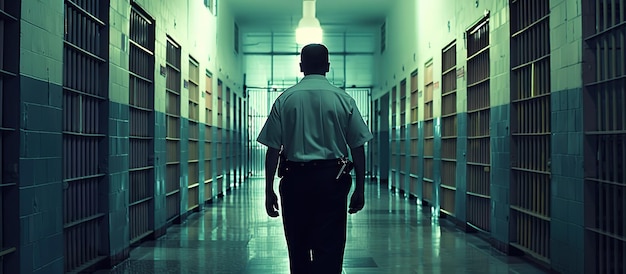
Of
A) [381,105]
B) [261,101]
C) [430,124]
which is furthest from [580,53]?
[261,101]

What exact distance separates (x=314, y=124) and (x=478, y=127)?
575cm

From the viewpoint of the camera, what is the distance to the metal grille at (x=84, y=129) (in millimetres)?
5738

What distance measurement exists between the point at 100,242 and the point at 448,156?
6.51 metres

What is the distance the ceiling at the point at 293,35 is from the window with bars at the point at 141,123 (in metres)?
7.46

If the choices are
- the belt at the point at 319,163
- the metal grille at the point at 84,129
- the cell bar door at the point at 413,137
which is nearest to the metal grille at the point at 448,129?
the cell bar door at the point at 413,137

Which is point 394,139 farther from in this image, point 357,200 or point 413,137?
point 357,200

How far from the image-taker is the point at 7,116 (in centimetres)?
439

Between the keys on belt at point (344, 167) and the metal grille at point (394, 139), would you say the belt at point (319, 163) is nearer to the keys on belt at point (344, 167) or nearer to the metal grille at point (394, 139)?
the keys on belt at point (344, 167)

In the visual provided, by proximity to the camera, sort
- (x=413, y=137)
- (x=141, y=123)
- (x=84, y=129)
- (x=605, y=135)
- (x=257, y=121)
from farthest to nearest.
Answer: (x=257, y=121), (x=413, y=137), (x=141, y=123), (x=84, y=129), (x=605, y=135)

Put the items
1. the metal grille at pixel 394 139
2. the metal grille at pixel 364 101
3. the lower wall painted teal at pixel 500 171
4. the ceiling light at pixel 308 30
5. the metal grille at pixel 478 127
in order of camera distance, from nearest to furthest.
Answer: the lower wall painted teal at pixel 500 171 < the metal grille at pixel 478 127 < the ceiling light at pixel 308 30 < the metal grille at pixel 394 139 < the metal grille at pixel 364 101

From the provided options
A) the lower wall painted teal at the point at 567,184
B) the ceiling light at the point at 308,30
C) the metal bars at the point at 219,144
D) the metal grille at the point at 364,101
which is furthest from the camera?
the metal grille at the point at 364,101

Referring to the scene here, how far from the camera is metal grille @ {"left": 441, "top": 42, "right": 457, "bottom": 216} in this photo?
10.8 m

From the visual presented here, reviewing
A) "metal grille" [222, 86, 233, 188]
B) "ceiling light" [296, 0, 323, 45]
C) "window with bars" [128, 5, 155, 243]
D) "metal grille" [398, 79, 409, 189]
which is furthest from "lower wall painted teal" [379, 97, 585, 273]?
"metal grille" [222, 86, 233, 188]

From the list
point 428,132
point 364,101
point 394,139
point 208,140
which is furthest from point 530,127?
point 364,101
